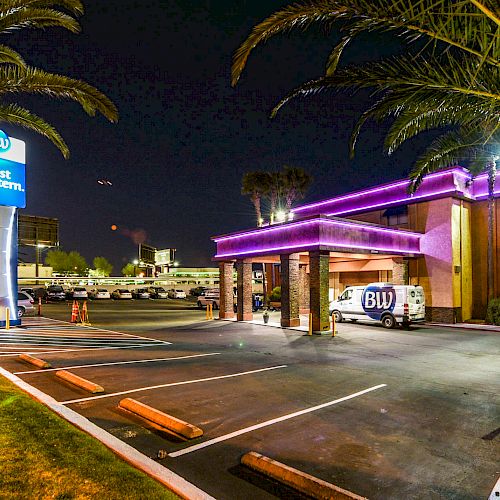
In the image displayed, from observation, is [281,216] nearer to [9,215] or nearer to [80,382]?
[9,215]

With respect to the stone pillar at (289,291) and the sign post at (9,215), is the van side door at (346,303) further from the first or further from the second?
the sign post at (9,215)

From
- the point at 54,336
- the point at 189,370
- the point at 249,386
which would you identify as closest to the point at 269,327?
the point at 54,336

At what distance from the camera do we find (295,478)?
15.9 feet

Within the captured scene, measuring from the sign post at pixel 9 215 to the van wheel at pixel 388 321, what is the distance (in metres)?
18.1

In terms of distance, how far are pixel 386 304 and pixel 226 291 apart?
10054mm

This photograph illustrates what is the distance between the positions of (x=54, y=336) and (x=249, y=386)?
1138cm

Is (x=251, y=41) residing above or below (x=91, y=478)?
above

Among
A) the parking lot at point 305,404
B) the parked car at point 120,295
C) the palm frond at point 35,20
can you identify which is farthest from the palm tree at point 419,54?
the parked car at point 120,295

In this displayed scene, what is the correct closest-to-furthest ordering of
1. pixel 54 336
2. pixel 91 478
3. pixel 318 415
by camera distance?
pixel 91 478
pixel 318 415
pixel 54 336

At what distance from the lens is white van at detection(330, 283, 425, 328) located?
829 inches

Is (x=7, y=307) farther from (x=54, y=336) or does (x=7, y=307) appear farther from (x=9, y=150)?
(x=9, y=150)

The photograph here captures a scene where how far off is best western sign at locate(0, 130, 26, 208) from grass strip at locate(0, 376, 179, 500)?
16297 mm

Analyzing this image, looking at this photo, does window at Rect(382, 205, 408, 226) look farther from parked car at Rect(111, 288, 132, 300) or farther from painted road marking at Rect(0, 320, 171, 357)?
parked car at Rect(111, 288, 132, 300)

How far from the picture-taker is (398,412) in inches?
306
